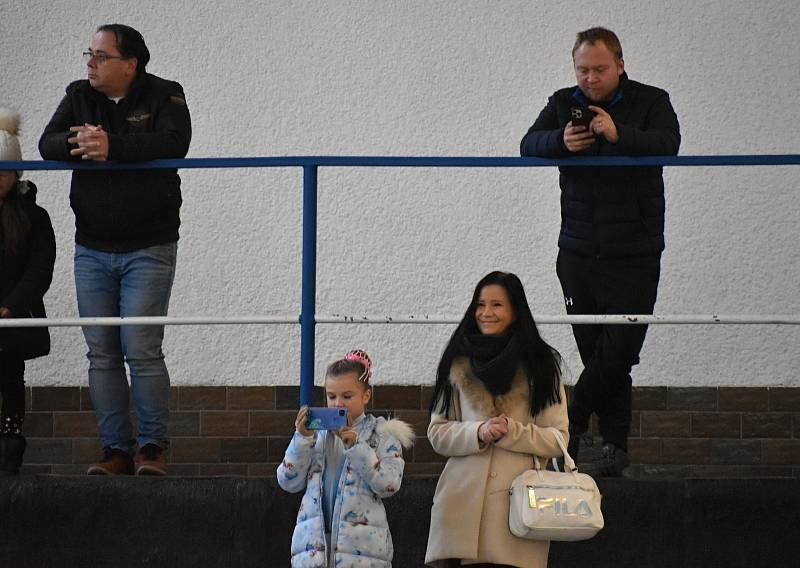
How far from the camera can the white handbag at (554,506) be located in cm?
414

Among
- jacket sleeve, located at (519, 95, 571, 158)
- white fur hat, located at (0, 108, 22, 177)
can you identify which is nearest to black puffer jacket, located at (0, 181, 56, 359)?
white fur hat, located at (0, 108, 22, 177)

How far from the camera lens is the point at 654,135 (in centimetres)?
480

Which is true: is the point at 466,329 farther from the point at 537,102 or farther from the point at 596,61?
the point at 537,102

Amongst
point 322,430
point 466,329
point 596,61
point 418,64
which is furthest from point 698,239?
point 322,430

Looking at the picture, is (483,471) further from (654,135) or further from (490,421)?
(654,135)

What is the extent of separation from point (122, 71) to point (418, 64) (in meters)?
1.91

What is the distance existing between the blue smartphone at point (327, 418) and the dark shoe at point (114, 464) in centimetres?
107

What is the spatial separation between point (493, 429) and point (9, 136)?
2.17 meters

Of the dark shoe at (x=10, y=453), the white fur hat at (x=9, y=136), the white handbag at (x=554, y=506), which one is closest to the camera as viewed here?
the white handbag at (x=554, y=506)

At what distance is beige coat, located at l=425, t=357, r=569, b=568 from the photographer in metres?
4.30

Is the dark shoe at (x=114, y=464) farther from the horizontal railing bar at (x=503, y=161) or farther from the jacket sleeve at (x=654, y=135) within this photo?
the jacket sleeve at (x=654, y=135)

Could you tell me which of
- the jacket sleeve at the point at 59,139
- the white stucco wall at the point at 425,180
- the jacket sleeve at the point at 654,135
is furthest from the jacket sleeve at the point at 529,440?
the white stucco wall at the point at 425,180

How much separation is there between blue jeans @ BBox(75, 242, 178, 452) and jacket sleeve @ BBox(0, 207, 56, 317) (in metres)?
0.21

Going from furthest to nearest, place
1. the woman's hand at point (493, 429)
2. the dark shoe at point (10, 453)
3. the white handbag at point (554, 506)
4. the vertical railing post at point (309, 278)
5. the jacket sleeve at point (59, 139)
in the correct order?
the dark shoe at point (10, 453), the jacket sleeve at point (59, 139), the vertical railing post at point (309, 278), the woman's hand at point (493, 429), the white handbag at point (554, 506)
